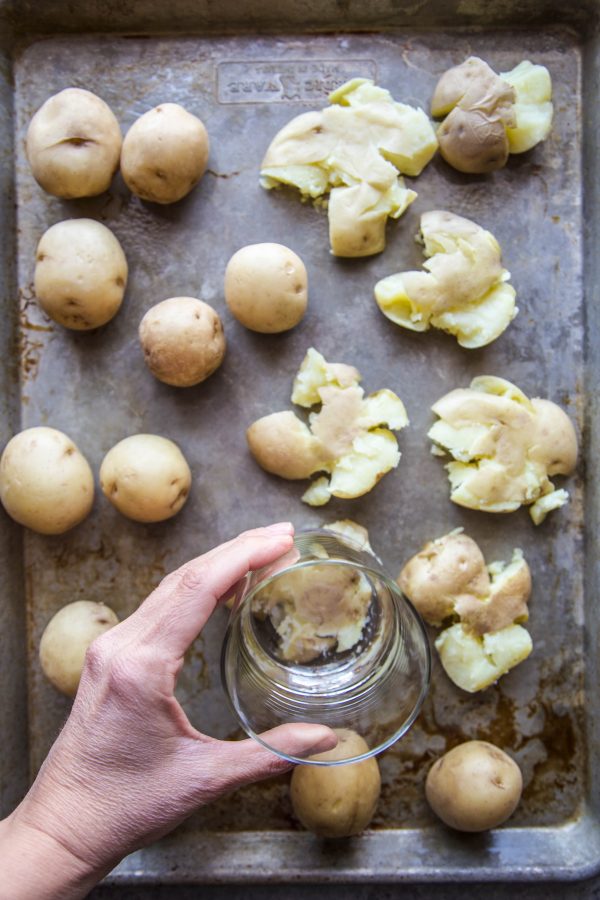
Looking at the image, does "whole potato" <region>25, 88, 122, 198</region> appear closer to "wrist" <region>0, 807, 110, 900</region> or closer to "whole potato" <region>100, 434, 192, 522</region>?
"whole potato" <region>100, 434, 192, 522</region>

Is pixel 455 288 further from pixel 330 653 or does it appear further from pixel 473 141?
pixel 330 653

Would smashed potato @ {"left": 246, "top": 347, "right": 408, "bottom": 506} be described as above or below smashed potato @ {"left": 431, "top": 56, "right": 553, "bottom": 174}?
below

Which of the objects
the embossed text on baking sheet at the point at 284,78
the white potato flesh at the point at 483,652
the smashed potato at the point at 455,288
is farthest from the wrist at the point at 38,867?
the embossed text on baking sheet at the point at 284,78

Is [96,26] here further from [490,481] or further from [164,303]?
[490,481]

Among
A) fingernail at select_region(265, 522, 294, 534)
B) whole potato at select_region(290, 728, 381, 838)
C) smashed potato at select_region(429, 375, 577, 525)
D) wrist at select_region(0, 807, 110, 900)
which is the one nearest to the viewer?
wrist at select_region(0, 807, 110, 900)

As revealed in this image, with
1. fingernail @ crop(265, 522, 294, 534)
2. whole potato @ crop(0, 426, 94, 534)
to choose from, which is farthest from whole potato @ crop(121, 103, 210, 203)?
fingernail @ crop(265, 522, 294, 534)

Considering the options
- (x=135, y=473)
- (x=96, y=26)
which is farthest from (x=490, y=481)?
(x=96, y=26)
